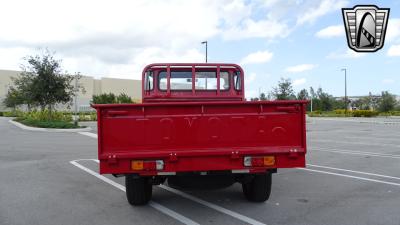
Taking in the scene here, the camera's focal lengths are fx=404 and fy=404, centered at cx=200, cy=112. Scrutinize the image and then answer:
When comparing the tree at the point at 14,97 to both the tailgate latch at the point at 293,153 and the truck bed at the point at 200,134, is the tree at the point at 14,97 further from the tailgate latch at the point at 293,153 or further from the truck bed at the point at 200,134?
the tailgate latch at the point at 293,153

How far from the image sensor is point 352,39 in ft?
25.2

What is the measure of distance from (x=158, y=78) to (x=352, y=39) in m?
3.78

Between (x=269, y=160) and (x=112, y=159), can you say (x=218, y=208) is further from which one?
(x=112, y=159)

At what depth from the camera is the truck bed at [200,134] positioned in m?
5.14

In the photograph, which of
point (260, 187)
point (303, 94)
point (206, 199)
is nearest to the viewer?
point (260, 187)

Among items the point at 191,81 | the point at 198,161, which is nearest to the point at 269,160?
the point at 198,161

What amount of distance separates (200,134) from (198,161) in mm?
350

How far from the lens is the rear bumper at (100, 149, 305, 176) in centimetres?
511

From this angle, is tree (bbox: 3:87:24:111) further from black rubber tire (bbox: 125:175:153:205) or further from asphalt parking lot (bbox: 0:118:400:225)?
black rubber tire (bbox: 125:175:153:205)

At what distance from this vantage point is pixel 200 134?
5.27 meters

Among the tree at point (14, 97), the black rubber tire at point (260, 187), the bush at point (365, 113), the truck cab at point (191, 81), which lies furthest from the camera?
the bush at point (365, 113)

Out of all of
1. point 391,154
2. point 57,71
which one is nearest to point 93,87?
point 57,71

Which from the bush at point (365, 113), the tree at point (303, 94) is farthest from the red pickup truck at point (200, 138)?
the tree at point (303, 94)

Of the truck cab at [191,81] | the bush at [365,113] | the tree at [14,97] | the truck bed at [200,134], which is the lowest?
the bush at [365,113]
